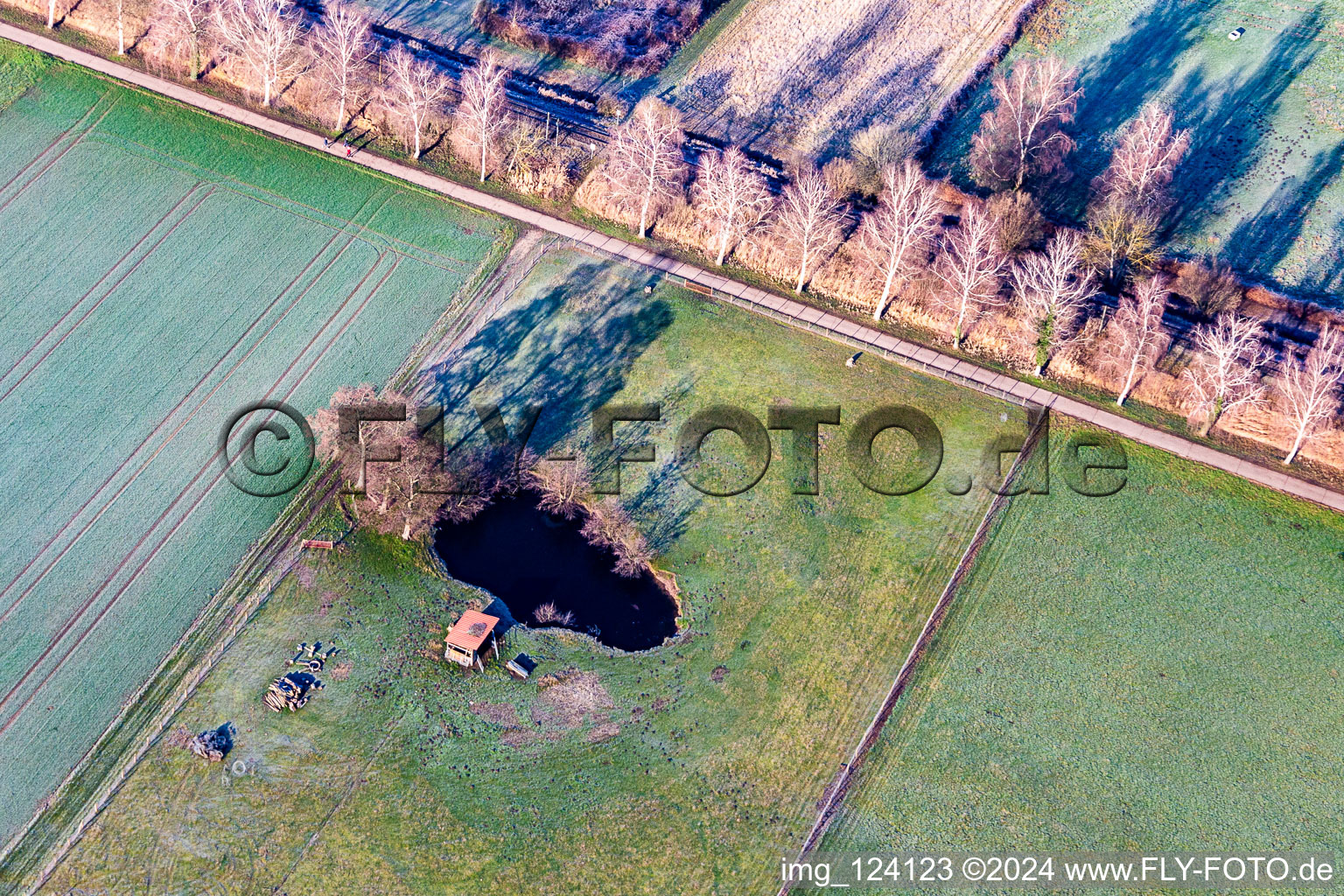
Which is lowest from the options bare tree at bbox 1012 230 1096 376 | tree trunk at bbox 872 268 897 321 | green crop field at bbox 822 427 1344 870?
green crop field at bbox 822 427 1344 870

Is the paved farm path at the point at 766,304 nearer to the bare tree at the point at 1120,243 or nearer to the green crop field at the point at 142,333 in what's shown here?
the green crop field at the point at 142,333

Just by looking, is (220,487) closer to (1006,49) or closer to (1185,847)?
(1185,847)

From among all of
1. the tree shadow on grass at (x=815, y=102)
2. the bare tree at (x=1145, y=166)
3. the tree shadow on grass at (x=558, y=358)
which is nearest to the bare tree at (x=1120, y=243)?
the bare tree at (x=1145, y=166)

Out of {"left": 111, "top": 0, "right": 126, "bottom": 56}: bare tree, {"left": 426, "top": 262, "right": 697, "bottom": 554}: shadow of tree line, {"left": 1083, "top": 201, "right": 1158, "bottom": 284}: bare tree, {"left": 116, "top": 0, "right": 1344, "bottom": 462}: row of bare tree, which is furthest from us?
{"left": 111, "top": 0, "right": 126, "bottom": 56}: bare tree

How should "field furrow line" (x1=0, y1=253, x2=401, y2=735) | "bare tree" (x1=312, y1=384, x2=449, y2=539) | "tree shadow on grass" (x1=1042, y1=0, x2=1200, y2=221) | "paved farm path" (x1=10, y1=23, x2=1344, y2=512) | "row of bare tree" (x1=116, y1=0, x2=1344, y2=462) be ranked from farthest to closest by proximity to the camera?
"tree shadow on grass" (x1=1042, y1=0, x2=1200, y2=221) → "row of bare tree" (x1=116, y1=0, x2=1344, y2=462) → "paved farm path" (x1=10, y1=23, x2=1344, y2=512) → "bare tree" (x1=312, y1=384, x2=449, y2=539) → "field furrow line" (x1=0, y1=253, x2=401, y2=735)

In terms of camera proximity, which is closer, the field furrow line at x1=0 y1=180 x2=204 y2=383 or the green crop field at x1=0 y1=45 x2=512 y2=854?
the green crop field at x1=0 y1=45 x2=512 y2=854

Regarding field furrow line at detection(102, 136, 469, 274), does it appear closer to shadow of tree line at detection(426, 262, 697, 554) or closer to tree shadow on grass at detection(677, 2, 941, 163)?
shadow of tree line at detection(426, 262, 697, 554)

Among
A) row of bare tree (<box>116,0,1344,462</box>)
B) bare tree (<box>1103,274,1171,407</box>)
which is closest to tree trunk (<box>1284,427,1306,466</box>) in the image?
row of bare tree (<box>116,0,1344,462</box>)
